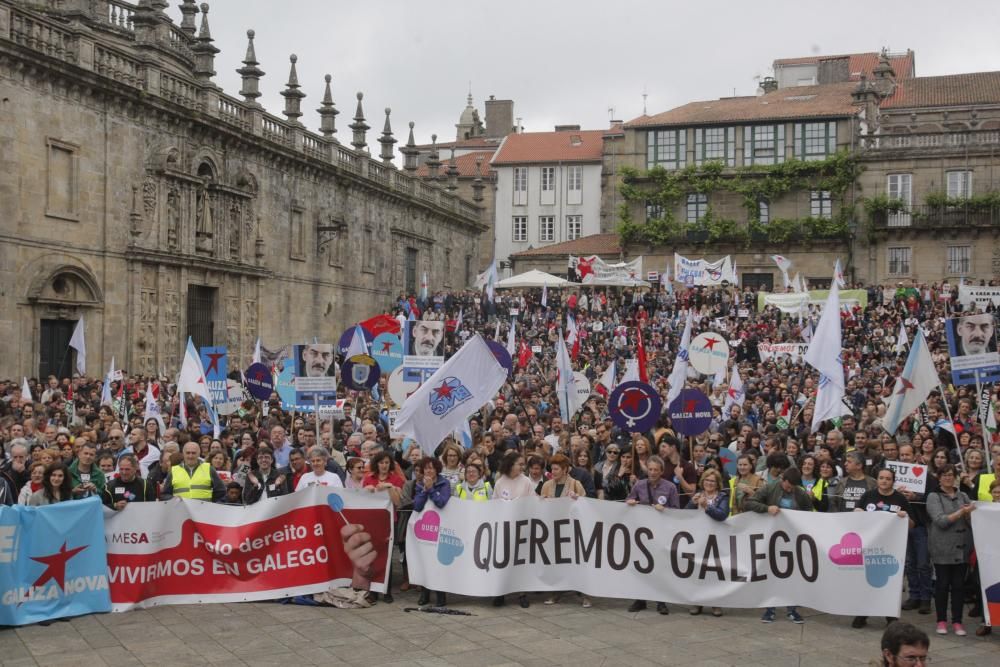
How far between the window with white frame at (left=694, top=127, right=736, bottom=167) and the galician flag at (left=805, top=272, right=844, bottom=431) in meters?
39.7

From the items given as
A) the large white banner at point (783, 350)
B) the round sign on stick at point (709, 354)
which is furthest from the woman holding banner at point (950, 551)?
the large white banner at point (783, 350)

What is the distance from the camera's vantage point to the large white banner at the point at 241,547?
33.0 feet

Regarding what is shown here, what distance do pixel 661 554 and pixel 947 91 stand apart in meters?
53.0

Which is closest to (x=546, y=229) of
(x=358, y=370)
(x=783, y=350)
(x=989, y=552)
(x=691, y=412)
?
(x=783, y=350)

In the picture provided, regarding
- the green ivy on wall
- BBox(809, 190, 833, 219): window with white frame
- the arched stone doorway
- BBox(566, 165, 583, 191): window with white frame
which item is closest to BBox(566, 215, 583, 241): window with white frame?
BBox(566, 165, 583, 191): window with white frame

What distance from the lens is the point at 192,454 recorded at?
427 inches

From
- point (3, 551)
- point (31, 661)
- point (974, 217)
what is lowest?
point (31, 661)

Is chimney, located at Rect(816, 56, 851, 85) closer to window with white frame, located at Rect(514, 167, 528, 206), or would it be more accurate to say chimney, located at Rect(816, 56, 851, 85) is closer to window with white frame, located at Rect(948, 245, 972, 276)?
window with white frame, located at Rect(948, 245, 972, 276)

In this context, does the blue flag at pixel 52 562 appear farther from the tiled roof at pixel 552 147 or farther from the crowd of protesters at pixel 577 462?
the tiled roof at pixel 552 147

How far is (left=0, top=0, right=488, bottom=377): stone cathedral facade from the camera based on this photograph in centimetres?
2448

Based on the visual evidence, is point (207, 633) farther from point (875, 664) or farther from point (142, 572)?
point (875, 664)

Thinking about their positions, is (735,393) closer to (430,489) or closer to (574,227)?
(430,489)

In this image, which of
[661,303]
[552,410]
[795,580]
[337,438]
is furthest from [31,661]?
[661,303]

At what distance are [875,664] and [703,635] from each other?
4419mm
